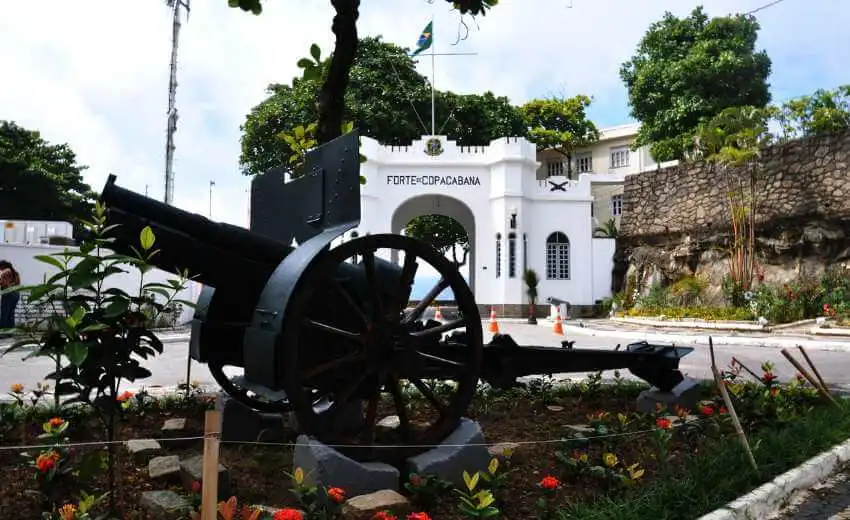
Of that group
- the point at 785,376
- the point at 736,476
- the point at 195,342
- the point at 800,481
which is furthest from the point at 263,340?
the point at 785,376

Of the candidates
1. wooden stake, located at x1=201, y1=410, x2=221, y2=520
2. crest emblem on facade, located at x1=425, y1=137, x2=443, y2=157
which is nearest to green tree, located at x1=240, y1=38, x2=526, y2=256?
crest emblem on facade, located at x1=425, y1=137, x2=443, y2=157

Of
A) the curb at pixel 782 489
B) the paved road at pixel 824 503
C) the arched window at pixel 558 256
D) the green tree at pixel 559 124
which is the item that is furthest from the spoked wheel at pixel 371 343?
the green tree at pixel 559 124

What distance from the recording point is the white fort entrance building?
2469 centimetres

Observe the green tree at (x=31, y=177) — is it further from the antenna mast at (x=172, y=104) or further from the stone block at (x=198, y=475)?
the stone block at (x=198, y=475)

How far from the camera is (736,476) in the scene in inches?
138

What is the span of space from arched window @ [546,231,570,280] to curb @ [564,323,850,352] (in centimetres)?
939

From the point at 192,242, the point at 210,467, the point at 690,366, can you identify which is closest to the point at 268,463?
the point at 192,242

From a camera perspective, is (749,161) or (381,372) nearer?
(381,372)

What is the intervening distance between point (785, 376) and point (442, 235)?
31685mm

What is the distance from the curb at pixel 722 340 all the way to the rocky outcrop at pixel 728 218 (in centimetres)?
581

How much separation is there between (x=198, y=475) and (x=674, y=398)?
12.8ft

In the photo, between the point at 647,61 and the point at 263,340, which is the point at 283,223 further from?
the point at 647,61

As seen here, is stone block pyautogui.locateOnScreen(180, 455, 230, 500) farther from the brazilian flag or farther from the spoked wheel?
the brazilian flag

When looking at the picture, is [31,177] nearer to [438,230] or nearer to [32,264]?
[32,264]
